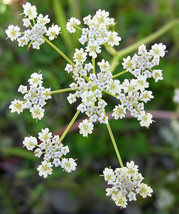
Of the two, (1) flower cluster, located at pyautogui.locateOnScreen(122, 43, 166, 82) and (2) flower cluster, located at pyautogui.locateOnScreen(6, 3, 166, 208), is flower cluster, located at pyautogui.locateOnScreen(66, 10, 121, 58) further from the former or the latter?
(1) flower cluster, located at pyautogui.locateOnScreen(122, 43, 166, 82)

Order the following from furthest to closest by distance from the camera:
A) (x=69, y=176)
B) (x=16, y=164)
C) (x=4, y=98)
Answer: (x=16, y=164) < (x=69, y=176) < (x=4, y=98)

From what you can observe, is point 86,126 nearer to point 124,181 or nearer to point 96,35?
point 124,181

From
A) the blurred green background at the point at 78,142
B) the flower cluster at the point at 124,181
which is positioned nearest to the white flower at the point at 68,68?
the flower cluster at the point at 124,181

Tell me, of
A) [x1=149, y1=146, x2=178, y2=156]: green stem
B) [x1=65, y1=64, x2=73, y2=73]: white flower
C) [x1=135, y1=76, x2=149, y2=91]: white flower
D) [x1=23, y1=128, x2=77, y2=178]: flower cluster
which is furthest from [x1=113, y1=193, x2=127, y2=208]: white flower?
[x1=149, y1=146, x2=178, y2=156]: green stem

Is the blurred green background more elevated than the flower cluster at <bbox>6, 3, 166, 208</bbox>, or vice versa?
the blurred green background

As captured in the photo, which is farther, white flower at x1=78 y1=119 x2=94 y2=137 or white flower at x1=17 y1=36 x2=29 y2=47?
white flower at x1=17 y1=36 x2=29 y2=47

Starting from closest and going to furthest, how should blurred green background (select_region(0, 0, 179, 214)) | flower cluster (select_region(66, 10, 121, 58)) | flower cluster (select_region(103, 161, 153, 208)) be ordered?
flower cluster (select_region(103, 161, 153, 208)) → flower cluster (select_region(66, 10, 121, 58)) → blurred green background (select_region(0, 0, 179, 214))

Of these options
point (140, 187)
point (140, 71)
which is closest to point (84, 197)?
point (140, 187)

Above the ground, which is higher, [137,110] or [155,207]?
[155,207]

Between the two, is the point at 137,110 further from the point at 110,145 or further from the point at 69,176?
the point at 69,176
